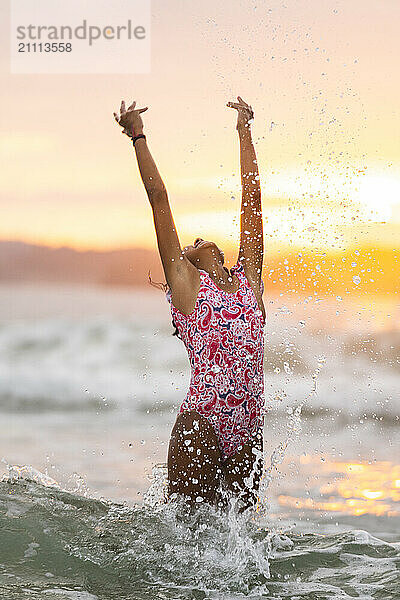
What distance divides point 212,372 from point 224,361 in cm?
7

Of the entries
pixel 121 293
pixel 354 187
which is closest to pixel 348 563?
pixel 354 187

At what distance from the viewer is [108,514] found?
4.71 metres

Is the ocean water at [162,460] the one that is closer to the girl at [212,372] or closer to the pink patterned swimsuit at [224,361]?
the girl at [212,372]

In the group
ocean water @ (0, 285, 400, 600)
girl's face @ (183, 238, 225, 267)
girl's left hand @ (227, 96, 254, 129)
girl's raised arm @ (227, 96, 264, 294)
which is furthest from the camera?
girl's left hand @ (227, 96, 254, 129)

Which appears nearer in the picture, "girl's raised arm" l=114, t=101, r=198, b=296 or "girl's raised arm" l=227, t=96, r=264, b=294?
"girl's raised arm" l=114, t=101, r=198, b=296

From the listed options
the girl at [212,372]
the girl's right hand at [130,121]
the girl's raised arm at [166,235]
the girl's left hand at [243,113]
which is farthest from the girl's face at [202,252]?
the girl's left hand at [243,113]

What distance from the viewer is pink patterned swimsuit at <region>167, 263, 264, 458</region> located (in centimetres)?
380

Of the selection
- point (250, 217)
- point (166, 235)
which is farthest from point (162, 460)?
point (166, 235)

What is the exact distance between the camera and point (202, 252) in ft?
13.3

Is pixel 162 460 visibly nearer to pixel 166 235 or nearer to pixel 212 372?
pixel 212 372

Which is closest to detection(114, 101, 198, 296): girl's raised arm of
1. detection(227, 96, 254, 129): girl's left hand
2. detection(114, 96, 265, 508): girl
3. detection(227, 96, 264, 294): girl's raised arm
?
detection(114, 96, 265, 508): girl

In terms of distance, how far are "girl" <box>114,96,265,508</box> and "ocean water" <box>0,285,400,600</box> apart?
183mm

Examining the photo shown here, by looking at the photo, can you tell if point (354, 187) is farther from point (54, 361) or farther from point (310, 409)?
point (54, 361)

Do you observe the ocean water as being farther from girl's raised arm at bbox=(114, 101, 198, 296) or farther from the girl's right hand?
the girl's right hand
